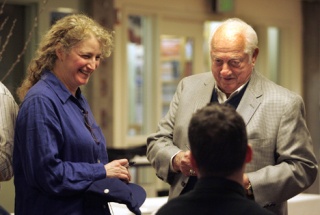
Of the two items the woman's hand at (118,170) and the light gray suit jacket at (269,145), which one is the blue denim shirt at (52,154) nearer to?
the woman's hand at (118,170)

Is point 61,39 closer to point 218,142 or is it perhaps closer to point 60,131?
point 60,131

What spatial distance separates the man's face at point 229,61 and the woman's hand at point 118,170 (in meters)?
0.50

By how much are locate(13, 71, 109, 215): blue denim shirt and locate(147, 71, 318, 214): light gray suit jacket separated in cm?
36

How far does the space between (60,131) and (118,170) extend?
0.90ft

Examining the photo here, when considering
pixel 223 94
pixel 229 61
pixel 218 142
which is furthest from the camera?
pixel 223 94

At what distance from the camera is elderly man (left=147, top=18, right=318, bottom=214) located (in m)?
2.76

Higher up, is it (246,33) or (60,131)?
(246,33)

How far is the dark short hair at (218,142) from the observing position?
186cm

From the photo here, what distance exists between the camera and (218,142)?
186cm

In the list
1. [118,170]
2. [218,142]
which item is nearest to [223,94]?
[118,170]

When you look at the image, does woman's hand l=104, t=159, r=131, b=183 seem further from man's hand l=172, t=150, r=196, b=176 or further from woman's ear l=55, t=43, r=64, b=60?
woman's ear l=55, t=43, r=64, b=60

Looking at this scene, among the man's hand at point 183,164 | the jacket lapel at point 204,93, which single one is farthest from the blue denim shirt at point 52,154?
the jacket lapel at point 204,93

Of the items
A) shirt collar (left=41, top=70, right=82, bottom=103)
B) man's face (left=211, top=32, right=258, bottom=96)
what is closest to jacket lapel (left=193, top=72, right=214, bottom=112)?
man's face (left=211, top=32, right=258, bottom=96)

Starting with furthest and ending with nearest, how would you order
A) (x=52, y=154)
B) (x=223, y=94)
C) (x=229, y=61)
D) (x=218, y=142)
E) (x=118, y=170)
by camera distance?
(x=223, y=94) < (x=229, y=61) < (x=118, y=170) < (x=52, y=154) < (x=218, y=142)
